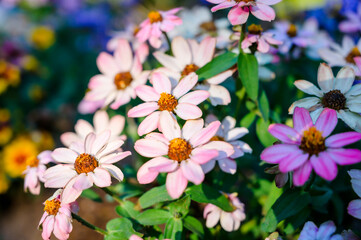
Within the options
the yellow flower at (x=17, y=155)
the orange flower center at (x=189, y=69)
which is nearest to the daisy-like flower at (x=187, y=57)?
the orange flower center at (x=189, y=69)

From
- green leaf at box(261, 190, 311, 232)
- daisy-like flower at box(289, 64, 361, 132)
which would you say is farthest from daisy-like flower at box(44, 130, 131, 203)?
daisy-like flower at box(289, 64, 361, 132)

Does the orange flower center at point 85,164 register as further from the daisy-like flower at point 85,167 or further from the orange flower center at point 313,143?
the orange flower center at point 313,143

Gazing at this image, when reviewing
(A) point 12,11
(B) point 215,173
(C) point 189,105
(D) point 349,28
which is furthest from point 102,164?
(A) point 12,11

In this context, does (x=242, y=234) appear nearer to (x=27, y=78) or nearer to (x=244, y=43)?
(x=244, y=43)

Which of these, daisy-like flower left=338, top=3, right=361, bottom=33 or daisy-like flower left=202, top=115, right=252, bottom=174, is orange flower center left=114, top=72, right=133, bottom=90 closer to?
daisy-like flower left=202, top=115, right=252, bottom=174

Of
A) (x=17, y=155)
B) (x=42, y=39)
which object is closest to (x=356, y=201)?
(x=17, y=155)
